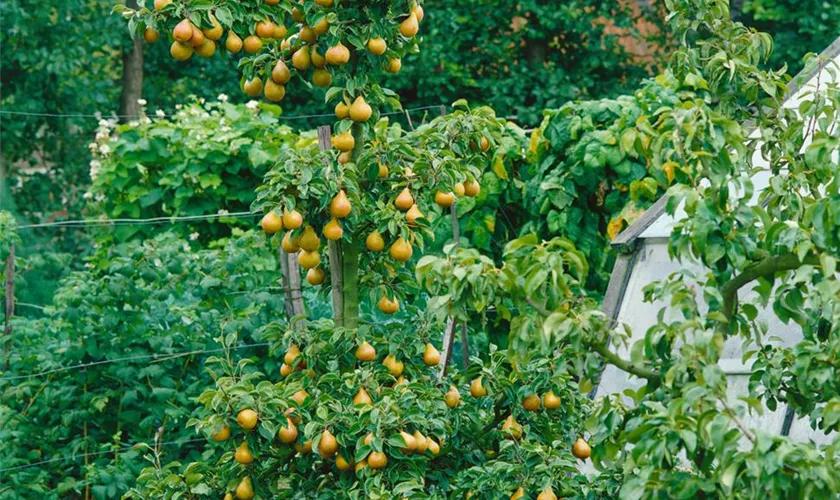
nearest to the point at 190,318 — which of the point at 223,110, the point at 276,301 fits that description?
the point at 276,301

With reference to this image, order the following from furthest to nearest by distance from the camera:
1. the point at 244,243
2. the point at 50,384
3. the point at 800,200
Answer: the point at 244,243, the point at 50,384, the point at 800,200

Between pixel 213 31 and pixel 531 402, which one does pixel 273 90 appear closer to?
pixel 213 31

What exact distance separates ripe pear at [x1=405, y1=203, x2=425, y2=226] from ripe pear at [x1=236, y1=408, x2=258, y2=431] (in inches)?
33.5

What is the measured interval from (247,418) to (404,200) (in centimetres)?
91

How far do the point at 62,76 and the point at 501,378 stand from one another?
9.35 meters

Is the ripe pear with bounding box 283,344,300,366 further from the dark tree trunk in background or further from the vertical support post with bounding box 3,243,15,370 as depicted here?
the dark tree trunk in background

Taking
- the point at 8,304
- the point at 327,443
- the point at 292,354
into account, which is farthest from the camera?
the point at 8,304

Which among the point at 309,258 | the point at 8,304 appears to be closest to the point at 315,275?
the point at 309,258

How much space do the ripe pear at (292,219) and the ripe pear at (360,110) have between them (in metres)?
0.44

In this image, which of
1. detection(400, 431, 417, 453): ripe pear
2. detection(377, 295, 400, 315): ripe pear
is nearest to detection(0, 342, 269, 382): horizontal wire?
detection(377, 295, 400, 315): ripe pear

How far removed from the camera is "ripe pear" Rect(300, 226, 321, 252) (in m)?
4.28

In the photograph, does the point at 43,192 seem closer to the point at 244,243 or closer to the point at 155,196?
the point at 155,196

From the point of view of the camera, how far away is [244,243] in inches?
278

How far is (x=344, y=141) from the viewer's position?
4.37m
